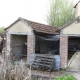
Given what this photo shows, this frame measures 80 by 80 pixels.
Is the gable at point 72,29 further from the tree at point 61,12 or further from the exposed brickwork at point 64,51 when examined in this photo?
the tree at point 61,12

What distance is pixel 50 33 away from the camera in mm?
16812

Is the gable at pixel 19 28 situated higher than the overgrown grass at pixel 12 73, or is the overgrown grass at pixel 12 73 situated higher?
the gable at pixel 19 28

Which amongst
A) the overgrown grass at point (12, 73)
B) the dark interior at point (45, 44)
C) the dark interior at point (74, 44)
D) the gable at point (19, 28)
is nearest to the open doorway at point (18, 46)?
the gable at point (19, 28)

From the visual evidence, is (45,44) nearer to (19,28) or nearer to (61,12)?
(19,28)

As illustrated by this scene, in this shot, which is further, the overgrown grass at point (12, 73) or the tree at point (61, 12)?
the tree at point (61, 12)

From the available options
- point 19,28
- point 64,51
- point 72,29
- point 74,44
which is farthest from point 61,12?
point 64,51

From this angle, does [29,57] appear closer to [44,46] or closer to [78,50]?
[44,46]

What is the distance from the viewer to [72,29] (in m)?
12.9

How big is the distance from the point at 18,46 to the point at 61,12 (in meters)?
19.0

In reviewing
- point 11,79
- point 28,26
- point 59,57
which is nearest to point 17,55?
point 28,26

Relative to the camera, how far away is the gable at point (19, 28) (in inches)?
553

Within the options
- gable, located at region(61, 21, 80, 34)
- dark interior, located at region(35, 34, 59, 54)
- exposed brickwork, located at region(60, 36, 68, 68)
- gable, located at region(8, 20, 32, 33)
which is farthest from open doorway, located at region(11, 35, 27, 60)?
gable, located at region(61, 21, 80, 34)

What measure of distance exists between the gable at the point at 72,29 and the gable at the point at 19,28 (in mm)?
2973

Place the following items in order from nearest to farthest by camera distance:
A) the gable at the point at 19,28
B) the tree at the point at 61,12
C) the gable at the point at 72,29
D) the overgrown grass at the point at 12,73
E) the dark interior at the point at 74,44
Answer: the overgrown grass at the point at 12,73, the gable at the point at 72,29, the gable at the point at 19,28, the dark interior at the point at 74,44, the tree at the point at 61,12
